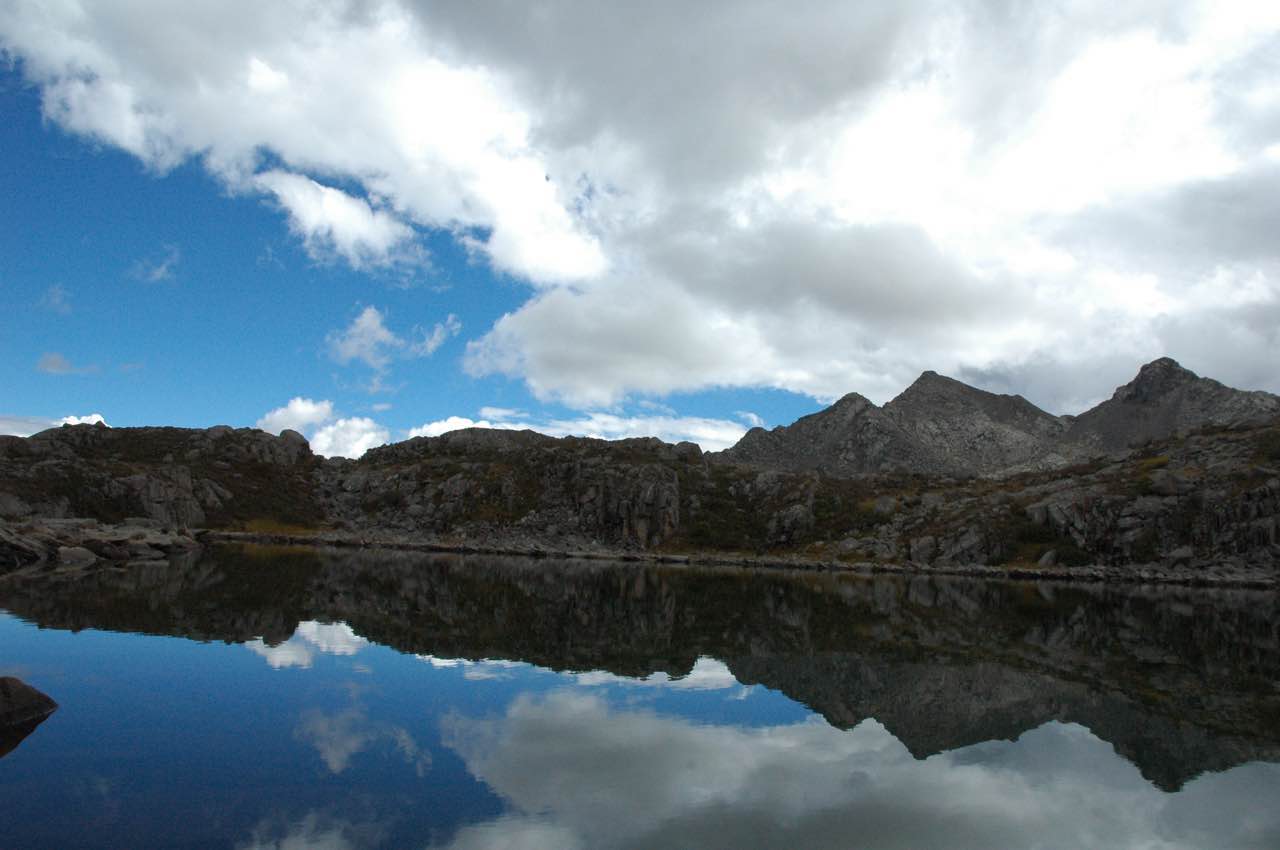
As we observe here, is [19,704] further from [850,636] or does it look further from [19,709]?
[850,636]

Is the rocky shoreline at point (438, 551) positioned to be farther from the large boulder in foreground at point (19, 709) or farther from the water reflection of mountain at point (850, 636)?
the large boulder in foreground at point (19, 709)

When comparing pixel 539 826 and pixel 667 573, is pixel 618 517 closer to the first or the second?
pixel 667 573

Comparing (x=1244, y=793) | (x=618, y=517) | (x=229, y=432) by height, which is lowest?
(x=1244, y=793)

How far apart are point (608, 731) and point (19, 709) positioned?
14.6 meters

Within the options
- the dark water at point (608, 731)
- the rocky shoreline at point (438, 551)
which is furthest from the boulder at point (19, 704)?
the rocky shoreline at point (438, 551)

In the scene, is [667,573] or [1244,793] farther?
[667,573]

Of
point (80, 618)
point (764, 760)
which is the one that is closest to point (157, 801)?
point (764, 760)

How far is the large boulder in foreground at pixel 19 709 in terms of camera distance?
17.9 meters

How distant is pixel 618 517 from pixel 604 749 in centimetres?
13464

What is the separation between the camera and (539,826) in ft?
46.6

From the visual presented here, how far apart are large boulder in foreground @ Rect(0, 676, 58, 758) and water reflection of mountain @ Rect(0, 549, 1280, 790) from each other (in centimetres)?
1294

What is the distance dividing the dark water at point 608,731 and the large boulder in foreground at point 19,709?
434mm

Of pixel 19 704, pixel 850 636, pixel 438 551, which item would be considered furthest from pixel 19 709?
pixel 438 551

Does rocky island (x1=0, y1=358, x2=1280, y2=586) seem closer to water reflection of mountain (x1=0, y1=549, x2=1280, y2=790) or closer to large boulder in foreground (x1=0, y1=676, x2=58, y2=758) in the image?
water reflection of mountain (x1=0, y1=549, x2=1280, y2=790)
